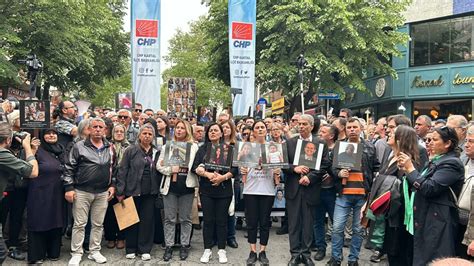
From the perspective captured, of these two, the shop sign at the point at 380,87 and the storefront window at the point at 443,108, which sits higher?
the shop sign at the point at 380,87

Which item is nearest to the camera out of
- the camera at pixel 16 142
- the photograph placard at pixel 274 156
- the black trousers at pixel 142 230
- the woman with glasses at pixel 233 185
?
the camera at pixel 16 142

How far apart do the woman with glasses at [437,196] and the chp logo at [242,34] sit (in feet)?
37.0

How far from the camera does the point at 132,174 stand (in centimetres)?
632

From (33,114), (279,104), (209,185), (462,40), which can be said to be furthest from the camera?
(279,104)

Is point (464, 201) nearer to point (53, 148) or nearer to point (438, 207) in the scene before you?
point (438, 207)

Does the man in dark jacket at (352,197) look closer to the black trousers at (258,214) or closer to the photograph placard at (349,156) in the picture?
the photograph placard at (349,156)

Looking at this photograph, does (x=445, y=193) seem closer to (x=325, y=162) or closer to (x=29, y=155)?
(x=325, y=162)

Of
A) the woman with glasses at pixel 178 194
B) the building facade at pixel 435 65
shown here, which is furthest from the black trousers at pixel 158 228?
the building facade at pixel 435 65

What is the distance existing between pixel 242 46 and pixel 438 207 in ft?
38.2

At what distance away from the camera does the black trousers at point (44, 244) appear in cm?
597

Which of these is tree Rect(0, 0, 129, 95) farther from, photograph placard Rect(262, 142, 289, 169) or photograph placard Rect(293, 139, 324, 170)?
photograph placard Rect(293, 139, 324, 170)

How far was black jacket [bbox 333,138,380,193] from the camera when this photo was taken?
19.9 feet

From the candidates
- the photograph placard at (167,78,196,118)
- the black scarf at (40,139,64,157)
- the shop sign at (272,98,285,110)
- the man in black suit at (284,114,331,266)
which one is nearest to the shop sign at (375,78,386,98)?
the shop sign at (272,98,285,110)

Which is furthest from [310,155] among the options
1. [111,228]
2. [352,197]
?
[111,228]
